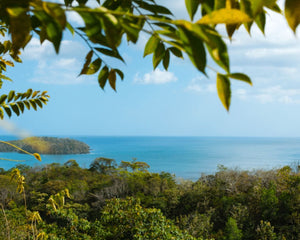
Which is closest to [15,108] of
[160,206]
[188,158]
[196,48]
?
[196,48]

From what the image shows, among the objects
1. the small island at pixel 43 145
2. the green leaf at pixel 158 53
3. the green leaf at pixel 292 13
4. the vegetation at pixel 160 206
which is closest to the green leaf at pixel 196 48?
the green leaf at pixel 292 13

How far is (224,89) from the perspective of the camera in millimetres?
330

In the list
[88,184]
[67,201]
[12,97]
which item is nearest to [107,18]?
[12,97]

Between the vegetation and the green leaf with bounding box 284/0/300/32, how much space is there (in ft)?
14.3

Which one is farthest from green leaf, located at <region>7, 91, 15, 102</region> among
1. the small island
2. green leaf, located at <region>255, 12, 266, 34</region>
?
green leaf, located at <region>255, 12, 266, 34</region>

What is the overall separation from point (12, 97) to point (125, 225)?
14.1 ft

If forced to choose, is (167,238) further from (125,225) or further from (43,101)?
(43,101)

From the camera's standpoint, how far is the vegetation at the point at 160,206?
5.14 m

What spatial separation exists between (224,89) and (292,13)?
0.34 ft

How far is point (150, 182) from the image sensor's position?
1137cm

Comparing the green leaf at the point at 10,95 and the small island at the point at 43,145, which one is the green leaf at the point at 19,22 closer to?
the small island at the point at 43,145

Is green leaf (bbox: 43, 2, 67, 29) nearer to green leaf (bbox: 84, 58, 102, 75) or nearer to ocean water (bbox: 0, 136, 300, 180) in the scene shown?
green leaf (bbox: 84, 58, 102, 75)

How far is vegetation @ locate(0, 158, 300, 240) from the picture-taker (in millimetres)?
5141

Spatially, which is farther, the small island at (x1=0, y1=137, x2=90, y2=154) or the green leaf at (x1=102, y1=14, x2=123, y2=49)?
the small island at (x1=0, y1=137, x2=90, y2=154)
